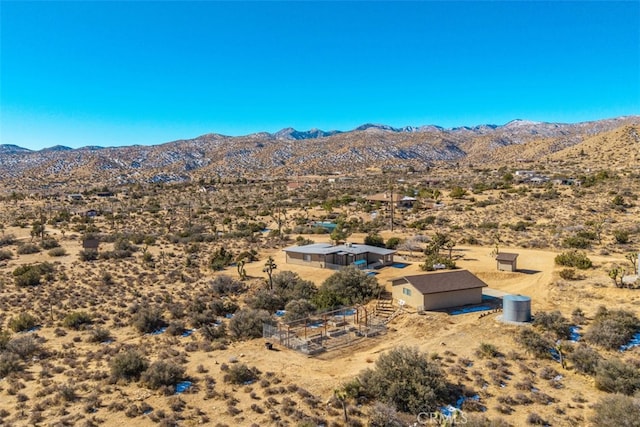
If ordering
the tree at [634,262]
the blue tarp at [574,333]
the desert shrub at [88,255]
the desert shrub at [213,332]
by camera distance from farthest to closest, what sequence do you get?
the desert shrub at [88,255] < the tree at [634,262] < the desert shrub at [213,332] < the blue tarp at [574,333]

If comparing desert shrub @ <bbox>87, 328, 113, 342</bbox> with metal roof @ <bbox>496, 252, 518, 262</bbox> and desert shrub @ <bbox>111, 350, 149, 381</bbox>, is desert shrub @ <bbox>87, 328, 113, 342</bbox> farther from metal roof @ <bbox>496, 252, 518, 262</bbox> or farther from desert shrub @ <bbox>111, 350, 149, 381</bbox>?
metal roof @ <bbox>496, 252, 518, 262</bbox>

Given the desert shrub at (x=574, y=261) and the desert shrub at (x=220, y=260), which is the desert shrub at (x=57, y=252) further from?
the desert shrub at (x=574, y=261)

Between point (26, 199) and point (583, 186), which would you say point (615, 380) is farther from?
point (26, 199)

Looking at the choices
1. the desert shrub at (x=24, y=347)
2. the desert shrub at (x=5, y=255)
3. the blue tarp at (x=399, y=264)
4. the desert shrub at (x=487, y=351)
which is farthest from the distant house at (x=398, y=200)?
the desert shrub at (x=24, y=347)

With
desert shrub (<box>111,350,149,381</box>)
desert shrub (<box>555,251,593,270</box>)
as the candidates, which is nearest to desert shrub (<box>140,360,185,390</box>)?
desert shrub (<box>111,350,149,381</box>)

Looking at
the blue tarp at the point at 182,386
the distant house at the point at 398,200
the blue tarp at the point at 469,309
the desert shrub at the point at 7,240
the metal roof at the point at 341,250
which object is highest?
the distant house at the point at 398,200

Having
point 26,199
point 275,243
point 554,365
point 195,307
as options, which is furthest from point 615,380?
point 26,199
